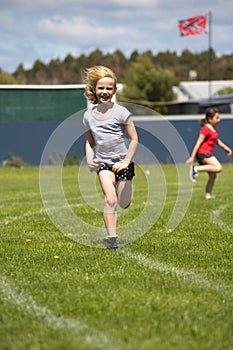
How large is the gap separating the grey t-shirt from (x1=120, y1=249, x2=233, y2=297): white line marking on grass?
42.1 inches

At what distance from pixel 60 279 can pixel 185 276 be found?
1015mm

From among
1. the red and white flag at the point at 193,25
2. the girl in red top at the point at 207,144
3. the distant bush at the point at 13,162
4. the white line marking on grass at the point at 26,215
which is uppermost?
the red and white flag at the point at 193,25

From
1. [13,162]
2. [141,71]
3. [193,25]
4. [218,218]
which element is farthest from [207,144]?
[141,71]

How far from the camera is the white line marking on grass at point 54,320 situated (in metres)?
4.07

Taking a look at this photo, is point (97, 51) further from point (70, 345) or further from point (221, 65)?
point (70, 345)

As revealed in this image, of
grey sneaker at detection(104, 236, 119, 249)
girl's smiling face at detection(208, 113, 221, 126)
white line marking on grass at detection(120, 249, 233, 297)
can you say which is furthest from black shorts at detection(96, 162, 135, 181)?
girl's smiling face at detection(208, 113, 221, 126)

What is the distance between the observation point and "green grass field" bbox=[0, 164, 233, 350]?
165 inches

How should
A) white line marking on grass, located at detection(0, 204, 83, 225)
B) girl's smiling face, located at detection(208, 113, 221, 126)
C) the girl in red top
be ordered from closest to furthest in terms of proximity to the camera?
1. white line marking on grass, located at detection(0, 204, 83, 225)
2. the girl in red top
3. girl's smiling face, located at detection(208, 113, 221, 126)

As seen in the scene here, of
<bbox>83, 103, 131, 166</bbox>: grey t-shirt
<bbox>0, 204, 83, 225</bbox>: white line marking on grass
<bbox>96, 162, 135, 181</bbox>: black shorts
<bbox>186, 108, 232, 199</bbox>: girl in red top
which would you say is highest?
<bbox>83, 103, 131, 166</bbox>: grey t-shirt

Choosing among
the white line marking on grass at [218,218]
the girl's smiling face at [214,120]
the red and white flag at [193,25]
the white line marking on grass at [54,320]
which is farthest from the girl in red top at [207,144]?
the red and white flag at [193,25]

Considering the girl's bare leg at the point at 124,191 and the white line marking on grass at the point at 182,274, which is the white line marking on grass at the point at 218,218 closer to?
the girl's bare leg at the point at 124,191

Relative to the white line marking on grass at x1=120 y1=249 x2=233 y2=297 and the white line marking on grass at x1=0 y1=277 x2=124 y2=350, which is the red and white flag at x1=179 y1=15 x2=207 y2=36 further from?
the white line marking on grass at x1=0 y1=277 x2=124 y2=350

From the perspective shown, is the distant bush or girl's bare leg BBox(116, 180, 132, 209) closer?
girl's bare leg BBox(116, 180, 132, 209)

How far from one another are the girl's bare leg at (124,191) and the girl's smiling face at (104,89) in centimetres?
89
